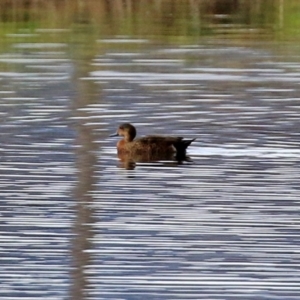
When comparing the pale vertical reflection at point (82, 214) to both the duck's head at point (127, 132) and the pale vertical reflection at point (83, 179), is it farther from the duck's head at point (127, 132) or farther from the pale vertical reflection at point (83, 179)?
the duck's head at point (127, 132)

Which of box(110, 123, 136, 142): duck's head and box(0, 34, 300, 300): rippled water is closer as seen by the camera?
box(0, 34, 300, 300): rippled water

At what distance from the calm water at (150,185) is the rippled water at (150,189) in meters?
0.02

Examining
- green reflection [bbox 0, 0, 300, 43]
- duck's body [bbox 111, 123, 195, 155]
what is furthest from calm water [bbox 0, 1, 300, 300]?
green reflection [bbox 0, 0, 300, 43]

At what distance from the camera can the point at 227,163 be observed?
1248 centimetres

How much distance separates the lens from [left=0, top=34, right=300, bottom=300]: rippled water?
827cm

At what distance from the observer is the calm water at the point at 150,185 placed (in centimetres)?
828

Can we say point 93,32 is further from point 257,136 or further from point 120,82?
point 257,136

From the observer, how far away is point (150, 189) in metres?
11.2

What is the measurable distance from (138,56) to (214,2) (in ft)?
46.6

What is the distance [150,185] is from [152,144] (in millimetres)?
1754

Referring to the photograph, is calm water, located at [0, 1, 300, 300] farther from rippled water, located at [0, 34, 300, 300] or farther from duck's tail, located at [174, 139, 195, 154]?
duck's tail, located at [174, 139, 195, 154]

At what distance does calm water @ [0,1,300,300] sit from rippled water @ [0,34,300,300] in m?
0.02

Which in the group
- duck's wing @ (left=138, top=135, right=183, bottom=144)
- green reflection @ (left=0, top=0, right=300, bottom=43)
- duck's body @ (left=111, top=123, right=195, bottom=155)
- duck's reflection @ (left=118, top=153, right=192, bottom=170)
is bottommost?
green reflection @ (left=0, top=0, right=300, bottom=43)

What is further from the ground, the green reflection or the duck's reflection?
the duck's reflection
